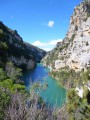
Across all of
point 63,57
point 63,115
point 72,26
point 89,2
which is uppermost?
point 89,2

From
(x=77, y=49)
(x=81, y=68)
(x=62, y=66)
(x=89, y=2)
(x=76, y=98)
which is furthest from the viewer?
(x=89, y=2)

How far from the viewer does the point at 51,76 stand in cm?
13775

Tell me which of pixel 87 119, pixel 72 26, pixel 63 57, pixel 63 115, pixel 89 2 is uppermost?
pixel 89 2

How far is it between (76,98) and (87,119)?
946 cm

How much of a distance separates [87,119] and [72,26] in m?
148

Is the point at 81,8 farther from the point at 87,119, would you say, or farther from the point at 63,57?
the point at 87,119

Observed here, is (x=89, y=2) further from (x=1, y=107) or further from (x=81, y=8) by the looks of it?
(x=1, y=107)

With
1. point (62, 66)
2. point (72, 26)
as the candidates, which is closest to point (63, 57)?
point (62, 66)

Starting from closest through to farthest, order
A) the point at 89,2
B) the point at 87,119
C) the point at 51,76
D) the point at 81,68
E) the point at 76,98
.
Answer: the point at 87,119 → the point at 76,98 → the point at 81,68 → the point at 51,76 → the point at 89,2

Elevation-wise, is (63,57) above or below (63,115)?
above

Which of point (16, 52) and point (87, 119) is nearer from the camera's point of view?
point (87, 119)

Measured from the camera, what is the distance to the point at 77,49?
128875mm

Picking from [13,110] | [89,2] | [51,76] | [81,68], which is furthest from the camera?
[89,2]

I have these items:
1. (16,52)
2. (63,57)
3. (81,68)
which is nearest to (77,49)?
(81,68)
